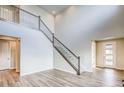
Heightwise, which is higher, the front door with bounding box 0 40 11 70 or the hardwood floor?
the front door with bounding box 0 40 11 70

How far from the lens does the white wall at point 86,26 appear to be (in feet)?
17.9

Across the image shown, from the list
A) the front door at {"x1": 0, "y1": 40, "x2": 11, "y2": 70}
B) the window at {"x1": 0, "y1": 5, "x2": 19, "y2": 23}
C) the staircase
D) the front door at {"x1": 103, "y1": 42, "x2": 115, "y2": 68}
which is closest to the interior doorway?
the front door at {"x1": 0, "y1": 40, "x2": 11, "y2": 70}

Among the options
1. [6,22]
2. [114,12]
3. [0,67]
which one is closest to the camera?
[6,22]

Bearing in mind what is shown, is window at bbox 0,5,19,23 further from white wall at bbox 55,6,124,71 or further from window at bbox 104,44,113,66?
window at bbox 104,44,113,66

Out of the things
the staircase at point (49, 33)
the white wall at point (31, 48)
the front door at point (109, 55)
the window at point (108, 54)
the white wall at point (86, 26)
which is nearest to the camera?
the white wall at point (31, 48)

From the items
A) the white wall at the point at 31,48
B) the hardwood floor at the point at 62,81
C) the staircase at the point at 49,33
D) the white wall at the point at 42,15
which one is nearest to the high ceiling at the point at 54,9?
the white wall at the point at 42,15

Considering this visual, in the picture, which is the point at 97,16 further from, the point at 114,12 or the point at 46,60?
the point at 46,60

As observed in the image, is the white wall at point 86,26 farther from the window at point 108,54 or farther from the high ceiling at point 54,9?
the window at point 108,54

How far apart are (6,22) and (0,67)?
3274 millimetres

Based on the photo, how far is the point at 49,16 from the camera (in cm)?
852

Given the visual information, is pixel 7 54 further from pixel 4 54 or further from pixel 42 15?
pixel 42 15

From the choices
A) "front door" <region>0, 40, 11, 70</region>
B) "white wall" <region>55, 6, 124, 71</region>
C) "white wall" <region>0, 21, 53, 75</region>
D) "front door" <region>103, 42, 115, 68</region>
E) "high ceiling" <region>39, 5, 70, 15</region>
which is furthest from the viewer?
"high ceiling" <region>39, 5, 70, 15</region>

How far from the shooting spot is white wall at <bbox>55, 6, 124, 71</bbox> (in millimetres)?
5456
